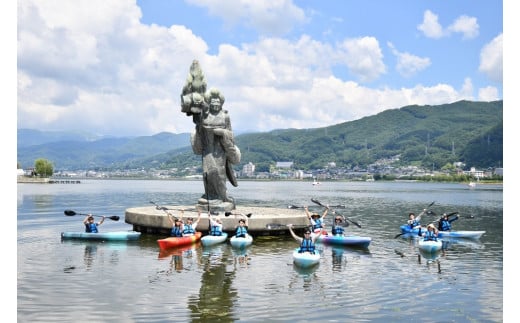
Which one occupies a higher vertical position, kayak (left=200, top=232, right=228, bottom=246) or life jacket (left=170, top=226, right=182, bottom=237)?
life jacket (left=170, top=226, right=182, bottom=237)

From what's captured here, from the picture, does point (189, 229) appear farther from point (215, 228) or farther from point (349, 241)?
point (349, 241)

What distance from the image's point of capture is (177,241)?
23.7 m

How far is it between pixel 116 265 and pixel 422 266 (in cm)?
1282

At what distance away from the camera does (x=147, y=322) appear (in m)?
12.6

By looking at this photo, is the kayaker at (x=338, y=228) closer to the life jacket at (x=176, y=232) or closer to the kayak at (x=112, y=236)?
the life jacket at (x=176, y=232)

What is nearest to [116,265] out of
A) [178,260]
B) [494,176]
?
[178,260]

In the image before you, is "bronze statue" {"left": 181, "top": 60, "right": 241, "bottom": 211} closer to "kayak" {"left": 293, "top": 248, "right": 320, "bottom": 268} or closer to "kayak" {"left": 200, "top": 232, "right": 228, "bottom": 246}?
"kayak" {"left": 200, "top": 232, "right": 228, "bottom": 246}

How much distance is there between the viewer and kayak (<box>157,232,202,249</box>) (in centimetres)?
2327

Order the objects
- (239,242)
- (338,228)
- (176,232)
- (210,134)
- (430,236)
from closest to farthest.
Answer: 1. (239,242)
2. (176,232)
3. (430,236)
4. (338,228)
5. (210,134)

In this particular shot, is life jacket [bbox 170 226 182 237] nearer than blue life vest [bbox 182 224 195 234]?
Yes

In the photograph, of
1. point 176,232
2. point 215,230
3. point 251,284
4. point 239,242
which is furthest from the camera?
point 215,230

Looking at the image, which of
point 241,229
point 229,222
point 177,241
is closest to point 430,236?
point 241,229

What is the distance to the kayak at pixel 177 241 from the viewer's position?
76.3 ft

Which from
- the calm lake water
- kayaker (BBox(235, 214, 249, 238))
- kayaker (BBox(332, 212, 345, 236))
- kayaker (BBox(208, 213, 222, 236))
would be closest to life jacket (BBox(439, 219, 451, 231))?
the calm lake water
